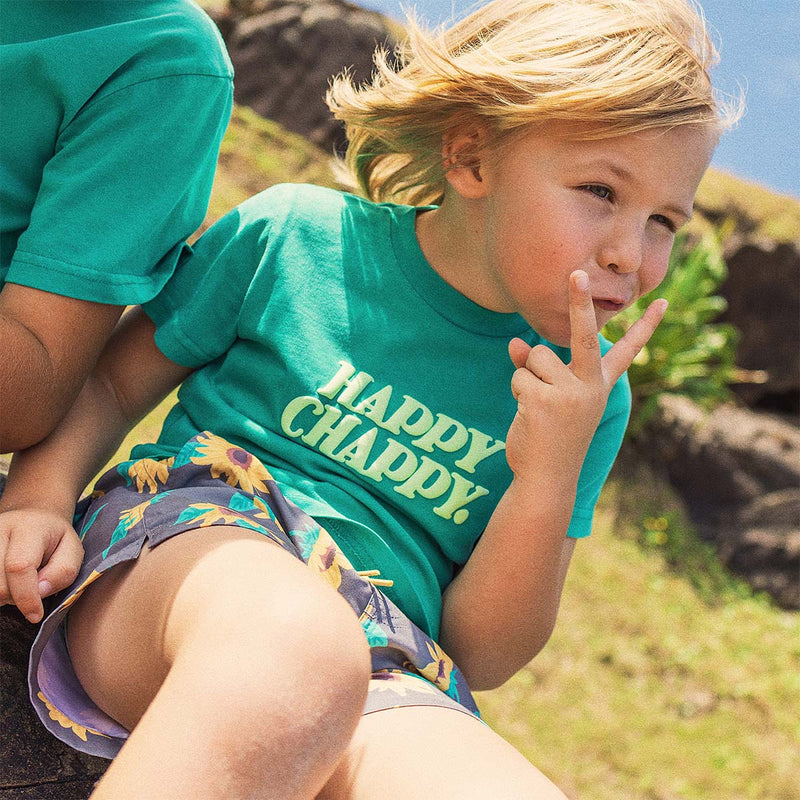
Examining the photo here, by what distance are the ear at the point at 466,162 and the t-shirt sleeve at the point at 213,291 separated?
372 millimetres

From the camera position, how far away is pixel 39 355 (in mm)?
1559

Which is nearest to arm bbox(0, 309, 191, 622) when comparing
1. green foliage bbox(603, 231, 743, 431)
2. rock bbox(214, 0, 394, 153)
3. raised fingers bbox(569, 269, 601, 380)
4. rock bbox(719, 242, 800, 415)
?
raised fingers bbox(569, 269, 601, 380)

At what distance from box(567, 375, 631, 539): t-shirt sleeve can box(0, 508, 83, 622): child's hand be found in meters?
0.92

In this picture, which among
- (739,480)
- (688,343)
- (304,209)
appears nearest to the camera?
(304,209)

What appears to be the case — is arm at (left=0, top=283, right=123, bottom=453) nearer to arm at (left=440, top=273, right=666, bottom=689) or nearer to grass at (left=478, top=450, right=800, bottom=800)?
arm at (left=440, top=273, right=666, bottom=689)

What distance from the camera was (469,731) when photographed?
4.23 feet

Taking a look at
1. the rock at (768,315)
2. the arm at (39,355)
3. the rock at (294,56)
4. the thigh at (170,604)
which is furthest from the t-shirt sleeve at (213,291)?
the rock at (768,315)

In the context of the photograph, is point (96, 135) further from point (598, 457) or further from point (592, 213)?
point (598, 457)

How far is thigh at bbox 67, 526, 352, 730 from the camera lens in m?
1.09

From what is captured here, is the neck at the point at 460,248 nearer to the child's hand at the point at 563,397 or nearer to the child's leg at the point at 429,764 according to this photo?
the child's hand at the point at 563,397

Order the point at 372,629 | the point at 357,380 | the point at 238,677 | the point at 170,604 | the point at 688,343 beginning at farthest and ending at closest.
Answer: the point at 688,343, the point at 357,380, the point at 372,629, the point at 170,604, the point at 238,677

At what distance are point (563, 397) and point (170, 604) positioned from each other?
0.72 metres

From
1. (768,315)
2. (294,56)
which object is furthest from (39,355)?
(768,315)

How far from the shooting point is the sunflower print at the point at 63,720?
1319mm
